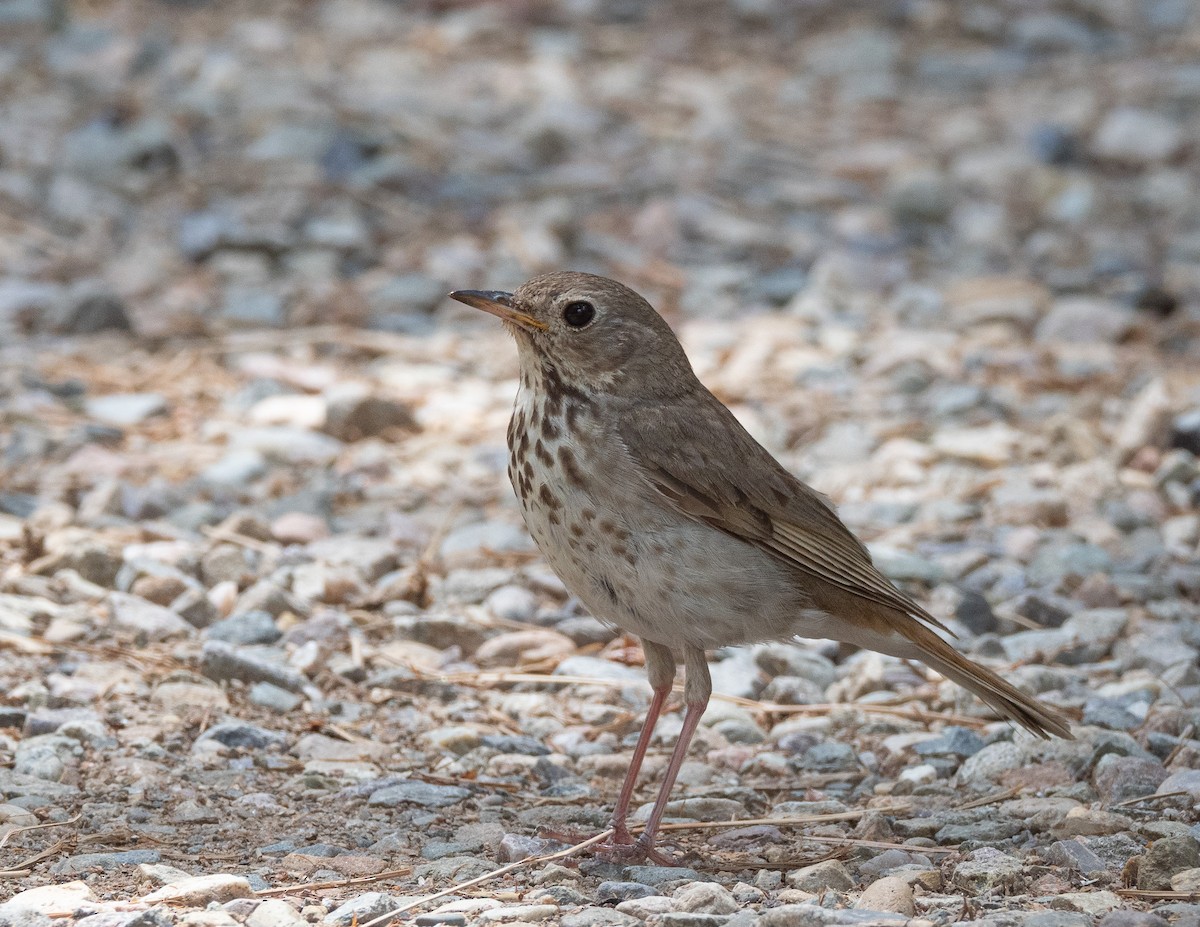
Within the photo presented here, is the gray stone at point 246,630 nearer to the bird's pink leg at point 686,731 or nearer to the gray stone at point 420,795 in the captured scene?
the gray stone at point 420,795

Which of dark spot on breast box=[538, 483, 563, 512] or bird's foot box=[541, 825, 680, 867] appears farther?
dark spot on breast box=[538, 483, 563, 512]

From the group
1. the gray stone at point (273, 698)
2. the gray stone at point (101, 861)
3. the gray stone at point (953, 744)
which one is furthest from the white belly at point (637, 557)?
the gray stone at point (101, 861)

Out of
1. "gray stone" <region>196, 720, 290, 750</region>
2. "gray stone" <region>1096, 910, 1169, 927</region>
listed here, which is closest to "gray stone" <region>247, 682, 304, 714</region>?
"gray stone" <region>196, 720, 290, 750</region>

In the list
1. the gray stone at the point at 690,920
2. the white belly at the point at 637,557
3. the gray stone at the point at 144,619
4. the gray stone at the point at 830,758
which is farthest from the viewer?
the gray stone at the point at 144,619

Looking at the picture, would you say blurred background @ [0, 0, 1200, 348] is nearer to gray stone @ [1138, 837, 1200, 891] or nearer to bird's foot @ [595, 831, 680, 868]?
bird's foot @ [595, 831, 680, 868]

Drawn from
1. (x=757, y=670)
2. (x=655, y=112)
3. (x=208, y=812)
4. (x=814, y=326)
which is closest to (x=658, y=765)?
(x=757, y=670)

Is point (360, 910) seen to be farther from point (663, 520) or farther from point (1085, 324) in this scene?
point (1085, 324)

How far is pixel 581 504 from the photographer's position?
4.30 metres

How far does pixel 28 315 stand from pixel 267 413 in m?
1.53

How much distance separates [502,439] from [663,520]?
2.97 m

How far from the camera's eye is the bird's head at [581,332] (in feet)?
15.0

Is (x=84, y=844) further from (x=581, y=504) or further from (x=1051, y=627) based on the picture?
(x=1051, y=627)

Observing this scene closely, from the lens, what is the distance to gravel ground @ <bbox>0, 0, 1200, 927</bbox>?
13.7 feet

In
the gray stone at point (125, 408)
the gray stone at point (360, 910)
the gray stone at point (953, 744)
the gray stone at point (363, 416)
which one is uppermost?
the gray stone at point (363, 416)
